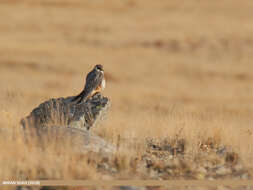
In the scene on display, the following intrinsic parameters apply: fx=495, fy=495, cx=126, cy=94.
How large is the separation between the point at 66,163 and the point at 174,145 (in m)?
2.42

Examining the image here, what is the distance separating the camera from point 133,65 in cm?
3309

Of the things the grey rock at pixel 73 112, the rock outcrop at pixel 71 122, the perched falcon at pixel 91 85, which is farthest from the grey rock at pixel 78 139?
the perched falcon at pixel 91 85

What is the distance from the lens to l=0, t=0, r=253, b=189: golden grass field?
7.89 metres

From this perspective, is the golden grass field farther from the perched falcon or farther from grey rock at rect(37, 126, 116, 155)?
the perched falcon

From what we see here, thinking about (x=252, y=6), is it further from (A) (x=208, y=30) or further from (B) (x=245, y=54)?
(B) (x=245, y=54)

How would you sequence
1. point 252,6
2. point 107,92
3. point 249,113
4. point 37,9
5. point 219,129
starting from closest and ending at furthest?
point 219,129 < point 249,113 < point 107,92 < point 37,9 < point 252,6

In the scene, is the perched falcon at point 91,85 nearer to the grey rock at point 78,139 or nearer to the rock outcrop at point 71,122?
the rock outcrop at point 71,122

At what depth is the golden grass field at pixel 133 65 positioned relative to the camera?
789 cm

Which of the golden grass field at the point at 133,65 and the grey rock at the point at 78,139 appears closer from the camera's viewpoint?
the grey rock at the point at 78,139

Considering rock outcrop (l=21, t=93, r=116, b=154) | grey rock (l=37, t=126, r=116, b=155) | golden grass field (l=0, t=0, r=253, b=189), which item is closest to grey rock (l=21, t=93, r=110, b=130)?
rock outcrop (l=21, t=93, r=116, b=154)

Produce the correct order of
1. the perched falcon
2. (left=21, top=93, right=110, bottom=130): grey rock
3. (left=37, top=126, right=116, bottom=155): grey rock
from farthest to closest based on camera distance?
the perched falcon
(left=21, top=93, right=110, bottom=130): grey rock
(left=37, top=126, right=116, bottom=155): grey rock

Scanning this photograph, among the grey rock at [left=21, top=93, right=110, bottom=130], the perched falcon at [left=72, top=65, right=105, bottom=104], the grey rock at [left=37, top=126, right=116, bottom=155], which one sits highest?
the perched falcon at [left=72, top=65, right=105, bottom=104]

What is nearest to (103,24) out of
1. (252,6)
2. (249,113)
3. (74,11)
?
(74,11)

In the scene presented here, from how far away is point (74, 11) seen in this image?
1940 inches
